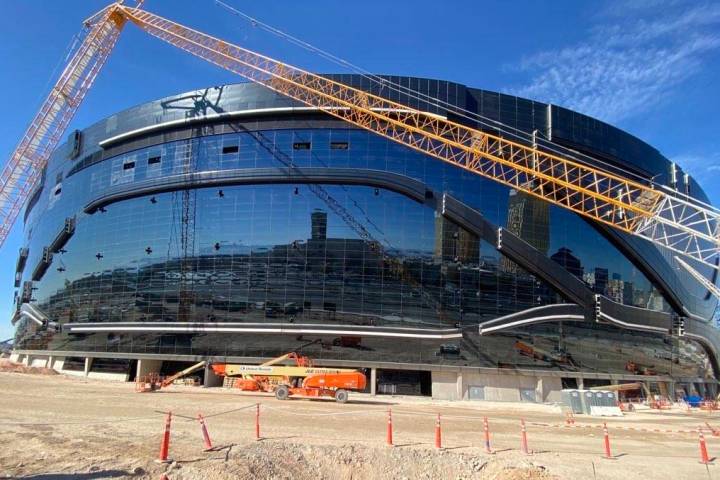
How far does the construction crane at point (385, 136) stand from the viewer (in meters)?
40.4

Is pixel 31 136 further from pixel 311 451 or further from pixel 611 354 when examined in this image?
pixel 611 354

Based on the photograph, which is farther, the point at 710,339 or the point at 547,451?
the point at 710,339

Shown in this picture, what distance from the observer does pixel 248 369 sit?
125 feet

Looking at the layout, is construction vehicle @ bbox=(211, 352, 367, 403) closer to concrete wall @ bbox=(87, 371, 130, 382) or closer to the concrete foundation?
the concrete foundation

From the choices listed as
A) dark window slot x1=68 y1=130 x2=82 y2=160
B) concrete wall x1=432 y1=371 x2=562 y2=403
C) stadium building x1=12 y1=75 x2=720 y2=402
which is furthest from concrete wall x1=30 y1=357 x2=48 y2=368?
concrete wall x1=432 y1=371 x2=562 y2=403

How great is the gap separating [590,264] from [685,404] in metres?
17.2

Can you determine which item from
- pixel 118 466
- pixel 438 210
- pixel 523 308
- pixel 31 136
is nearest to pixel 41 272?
pixel 31 136

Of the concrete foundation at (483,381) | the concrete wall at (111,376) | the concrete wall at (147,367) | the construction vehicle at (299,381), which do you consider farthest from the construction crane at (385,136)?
the concrete wall at (147,367)

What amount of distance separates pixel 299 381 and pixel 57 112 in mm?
49018

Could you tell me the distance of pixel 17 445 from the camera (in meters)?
13.9

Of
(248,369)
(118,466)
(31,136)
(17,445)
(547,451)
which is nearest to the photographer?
(118,466)

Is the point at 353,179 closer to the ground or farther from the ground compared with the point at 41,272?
farther from the ground

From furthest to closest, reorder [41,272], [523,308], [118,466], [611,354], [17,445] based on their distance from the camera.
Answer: [41,272]
[611,354]
[523,308]
[17,445]
[118,466]

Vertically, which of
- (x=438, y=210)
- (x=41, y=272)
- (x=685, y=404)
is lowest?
(x=685, y=404)
